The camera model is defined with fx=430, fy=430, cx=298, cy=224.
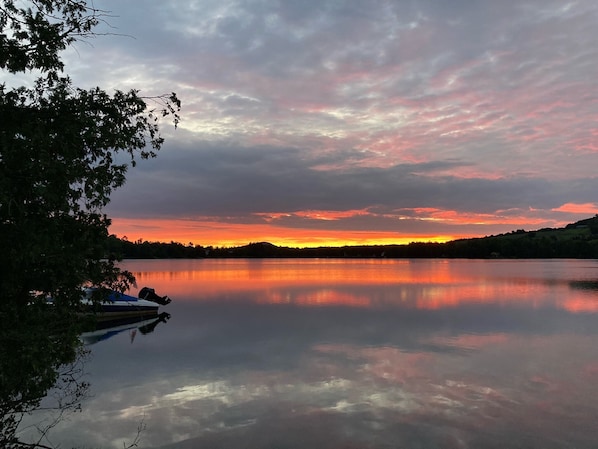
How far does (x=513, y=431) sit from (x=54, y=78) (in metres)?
17.8

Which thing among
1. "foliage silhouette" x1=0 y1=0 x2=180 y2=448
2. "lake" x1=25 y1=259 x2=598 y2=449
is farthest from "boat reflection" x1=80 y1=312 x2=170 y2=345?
"foliage silhouette" x1=0 y1=0 x2=180 y2=448

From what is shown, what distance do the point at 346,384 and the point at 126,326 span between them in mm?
30647

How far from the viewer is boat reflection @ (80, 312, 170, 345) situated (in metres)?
37.8

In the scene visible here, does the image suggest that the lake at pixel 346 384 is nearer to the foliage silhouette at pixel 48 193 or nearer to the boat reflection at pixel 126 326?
the boat reflection at pixel 126 326

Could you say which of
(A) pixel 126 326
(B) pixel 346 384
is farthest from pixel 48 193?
(A) pixel 126 326

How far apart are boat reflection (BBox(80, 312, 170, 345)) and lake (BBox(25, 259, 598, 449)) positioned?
2.71 ft

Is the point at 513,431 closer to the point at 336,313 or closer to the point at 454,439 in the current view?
the point at 454,439

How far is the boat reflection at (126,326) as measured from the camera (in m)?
37.8

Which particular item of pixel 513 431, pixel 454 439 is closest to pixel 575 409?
pixel 513 431

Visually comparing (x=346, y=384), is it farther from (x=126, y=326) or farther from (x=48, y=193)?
(x=126, y=326)

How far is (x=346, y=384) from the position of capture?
2141 centimetres

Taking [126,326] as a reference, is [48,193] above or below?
above

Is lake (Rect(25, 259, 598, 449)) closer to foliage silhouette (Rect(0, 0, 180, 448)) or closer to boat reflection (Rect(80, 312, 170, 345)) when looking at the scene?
boat reflection (Rect(80, 312, 170, 345))

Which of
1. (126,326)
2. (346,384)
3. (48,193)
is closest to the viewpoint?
(48,193)
